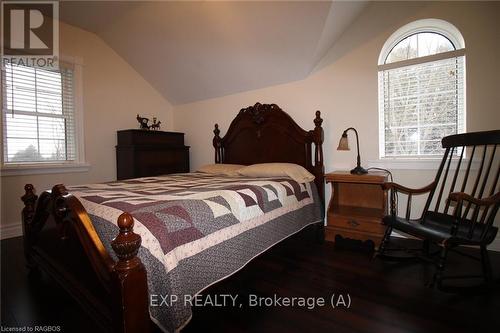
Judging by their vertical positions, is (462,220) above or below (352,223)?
above

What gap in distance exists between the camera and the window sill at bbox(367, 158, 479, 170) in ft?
7.89

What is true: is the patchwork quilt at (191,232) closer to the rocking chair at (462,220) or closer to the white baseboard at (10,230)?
the rocking chair at (462,220)

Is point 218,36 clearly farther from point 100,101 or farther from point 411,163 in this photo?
point 411,163

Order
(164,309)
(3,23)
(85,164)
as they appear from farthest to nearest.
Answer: (85,164)
(3,23)
(164,309)

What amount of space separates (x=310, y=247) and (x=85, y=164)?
3187mm

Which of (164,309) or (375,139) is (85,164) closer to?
(164,309)

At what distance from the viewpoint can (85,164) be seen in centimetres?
347

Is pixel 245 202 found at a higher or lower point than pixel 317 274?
higher

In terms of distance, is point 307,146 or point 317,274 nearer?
point 317,274

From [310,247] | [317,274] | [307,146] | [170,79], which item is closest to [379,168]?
[307,146]

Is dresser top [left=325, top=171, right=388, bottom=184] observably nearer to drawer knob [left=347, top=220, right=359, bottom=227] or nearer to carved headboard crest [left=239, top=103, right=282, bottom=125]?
drawer knob [left=347, top=220, right=359, bottom=227]

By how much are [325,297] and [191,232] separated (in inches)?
39.3

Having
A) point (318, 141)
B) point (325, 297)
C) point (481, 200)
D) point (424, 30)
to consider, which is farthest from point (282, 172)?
point (424, 30)

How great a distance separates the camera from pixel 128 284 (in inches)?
35.3
